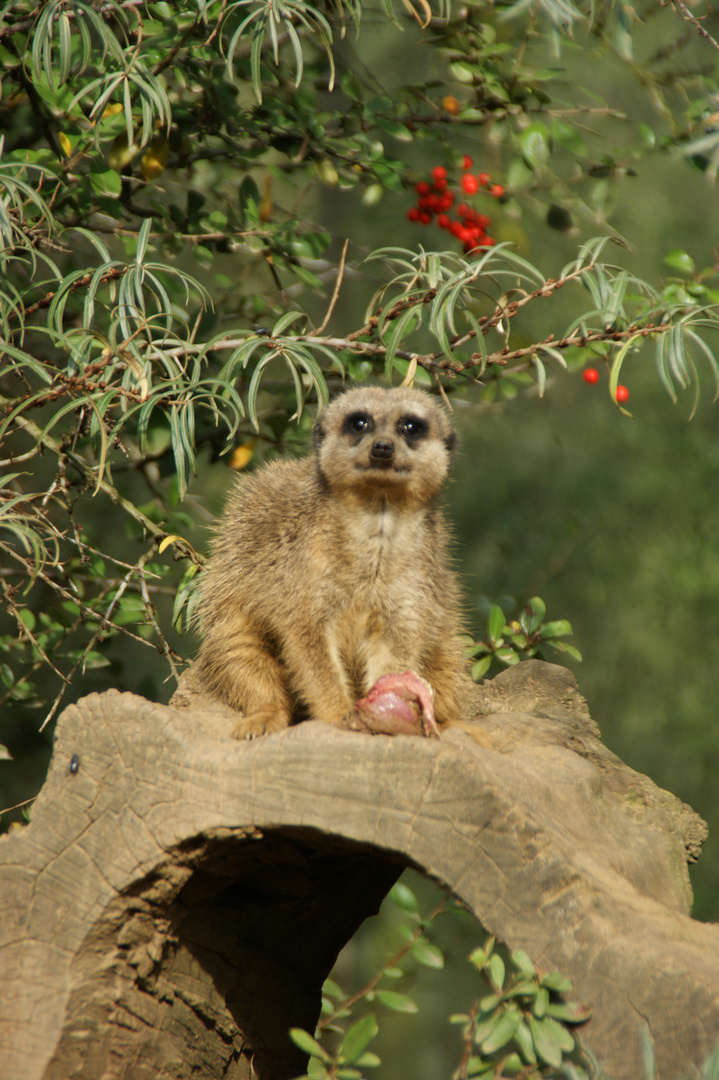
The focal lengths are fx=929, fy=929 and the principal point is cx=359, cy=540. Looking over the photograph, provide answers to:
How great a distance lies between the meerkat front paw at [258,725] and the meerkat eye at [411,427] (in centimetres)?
71

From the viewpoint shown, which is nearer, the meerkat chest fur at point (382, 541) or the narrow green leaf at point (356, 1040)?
the narrow green leaf at point (356, 1040)

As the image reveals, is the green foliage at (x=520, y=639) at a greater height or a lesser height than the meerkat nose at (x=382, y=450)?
lesser

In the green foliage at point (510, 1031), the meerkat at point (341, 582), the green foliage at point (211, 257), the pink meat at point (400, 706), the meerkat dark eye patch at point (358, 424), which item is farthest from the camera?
the meerkat dark eye patch at point (358, 424)

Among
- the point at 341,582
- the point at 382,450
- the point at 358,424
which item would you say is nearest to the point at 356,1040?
the point at 341,582

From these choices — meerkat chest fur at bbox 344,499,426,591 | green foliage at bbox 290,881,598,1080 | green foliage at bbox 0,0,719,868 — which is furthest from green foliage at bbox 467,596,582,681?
green foliage at bbox 290,881,598,1080

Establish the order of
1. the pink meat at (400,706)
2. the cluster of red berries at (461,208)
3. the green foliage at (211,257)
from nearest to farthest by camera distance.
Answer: the pink meat at (400,706)
the green foliage at (211,257)
the cluster of red berries at (461,208)

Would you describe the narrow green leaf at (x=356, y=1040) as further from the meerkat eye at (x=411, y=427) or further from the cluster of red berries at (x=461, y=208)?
the cluster of red berries at (x=461, y=208)

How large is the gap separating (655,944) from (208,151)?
207 cm

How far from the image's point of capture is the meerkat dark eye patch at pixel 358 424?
205 cm

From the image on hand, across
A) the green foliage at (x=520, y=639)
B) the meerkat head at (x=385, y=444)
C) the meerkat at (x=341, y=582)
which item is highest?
the meerkat head at (x=385, y=444)

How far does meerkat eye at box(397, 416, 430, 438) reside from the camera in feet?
6.82

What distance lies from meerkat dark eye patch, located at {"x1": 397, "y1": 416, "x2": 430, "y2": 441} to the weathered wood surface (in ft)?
2.42

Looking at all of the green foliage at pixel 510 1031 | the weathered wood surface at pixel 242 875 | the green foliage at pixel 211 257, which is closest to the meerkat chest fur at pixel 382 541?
the green foliage at pixel 211 257

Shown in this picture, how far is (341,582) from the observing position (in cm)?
190
